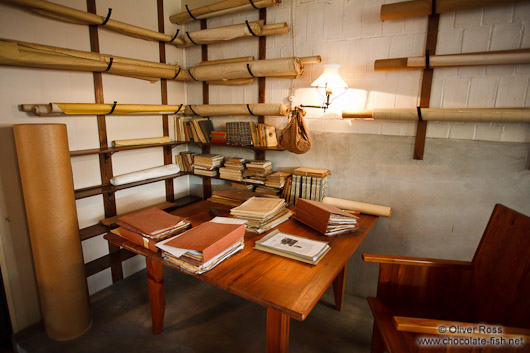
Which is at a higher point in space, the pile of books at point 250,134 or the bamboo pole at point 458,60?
the bamboo pole at point 458,60

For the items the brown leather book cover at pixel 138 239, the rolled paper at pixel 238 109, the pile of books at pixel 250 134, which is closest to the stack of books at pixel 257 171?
the pile of books at pixel 250 134

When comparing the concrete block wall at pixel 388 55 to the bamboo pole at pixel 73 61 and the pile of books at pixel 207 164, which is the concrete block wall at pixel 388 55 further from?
the bamboo pole at pixel 73 61

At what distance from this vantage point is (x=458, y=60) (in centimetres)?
205

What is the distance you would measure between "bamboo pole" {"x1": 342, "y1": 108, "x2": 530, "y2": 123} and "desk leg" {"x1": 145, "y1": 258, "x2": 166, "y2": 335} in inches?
76.2

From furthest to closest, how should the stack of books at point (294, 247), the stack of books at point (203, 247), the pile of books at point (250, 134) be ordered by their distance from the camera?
the pile of books at point (250, 134)
the stack of books at point (294, 247)
the stack of books at point (203, 247)

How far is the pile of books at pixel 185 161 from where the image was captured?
11.1 ft

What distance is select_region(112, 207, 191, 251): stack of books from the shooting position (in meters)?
1.81

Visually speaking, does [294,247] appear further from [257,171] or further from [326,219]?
[257,171]

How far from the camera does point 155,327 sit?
89.0 inches

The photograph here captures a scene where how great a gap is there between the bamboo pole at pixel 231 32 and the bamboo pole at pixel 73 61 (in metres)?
0.41

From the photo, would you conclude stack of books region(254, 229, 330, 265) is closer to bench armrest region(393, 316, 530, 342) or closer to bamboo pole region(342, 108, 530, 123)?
bench armrest region(393, 316, 530, 342)

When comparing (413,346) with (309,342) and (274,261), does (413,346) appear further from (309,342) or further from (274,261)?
(309,342)

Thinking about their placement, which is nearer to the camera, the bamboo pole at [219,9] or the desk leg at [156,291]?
the desk leg at [156,291]

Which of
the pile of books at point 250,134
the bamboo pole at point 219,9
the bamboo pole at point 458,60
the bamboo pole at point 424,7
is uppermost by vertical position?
the bamboo pole at point 219,9
